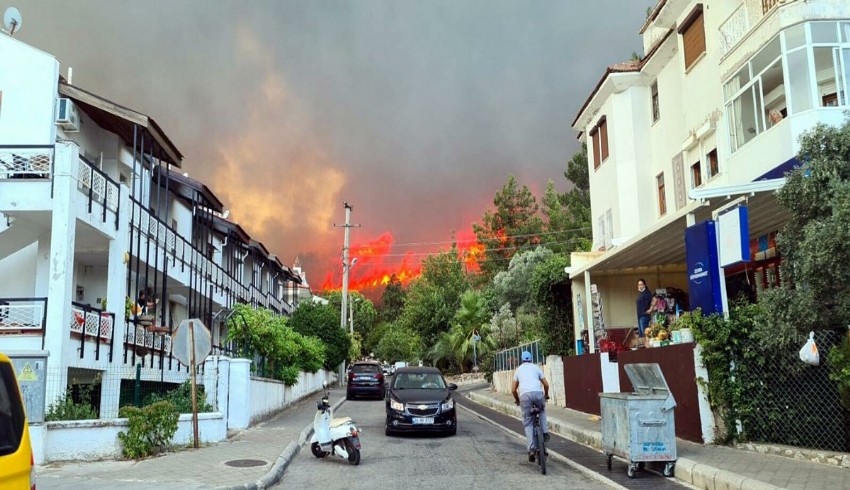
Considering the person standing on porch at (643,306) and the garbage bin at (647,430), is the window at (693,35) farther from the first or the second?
the garbage bin at (647,430)

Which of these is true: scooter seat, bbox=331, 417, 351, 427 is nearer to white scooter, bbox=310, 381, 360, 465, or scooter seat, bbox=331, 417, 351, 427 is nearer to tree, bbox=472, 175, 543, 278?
white scooter, bbox=310, 381, 360, 465

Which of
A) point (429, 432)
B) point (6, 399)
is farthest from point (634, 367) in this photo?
point (6, 399)

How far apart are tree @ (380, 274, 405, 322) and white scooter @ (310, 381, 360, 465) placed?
326ft

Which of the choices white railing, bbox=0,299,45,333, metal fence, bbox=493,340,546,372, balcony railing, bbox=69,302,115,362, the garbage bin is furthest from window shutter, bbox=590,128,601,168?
white railing, bbox=0,299,45,333

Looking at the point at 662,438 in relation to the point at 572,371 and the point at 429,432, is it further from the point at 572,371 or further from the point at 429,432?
the point at 572,371

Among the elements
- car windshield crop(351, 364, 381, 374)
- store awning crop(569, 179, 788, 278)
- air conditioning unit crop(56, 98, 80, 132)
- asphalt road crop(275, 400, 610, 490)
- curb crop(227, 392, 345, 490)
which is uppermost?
air conditioning unit crop(56, 98, 80, 132)

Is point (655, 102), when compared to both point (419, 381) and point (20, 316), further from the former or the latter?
point (20, 316)

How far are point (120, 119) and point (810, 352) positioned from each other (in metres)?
17.6

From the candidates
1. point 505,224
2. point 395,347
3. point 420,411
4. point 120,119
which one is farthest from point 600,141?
point 395,347

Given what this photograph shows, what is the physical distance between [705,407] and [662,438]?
270 centimetres

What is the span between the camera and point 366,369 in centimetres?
3384

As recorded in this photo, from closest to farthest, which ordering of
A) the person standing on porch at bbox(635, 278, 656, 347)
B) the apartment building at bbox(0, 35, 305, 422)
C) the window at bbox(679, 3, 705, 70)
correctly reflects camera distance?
the apartment building at bbox(0, 35, 305, 422)
the person standing on porch at bbox(635, 278, 656, 347)
the window at bbox(679, 3, 705, 70)

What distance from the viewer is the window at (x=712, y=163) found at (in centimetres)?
2031

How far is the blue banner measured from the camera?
13117 millimetres
